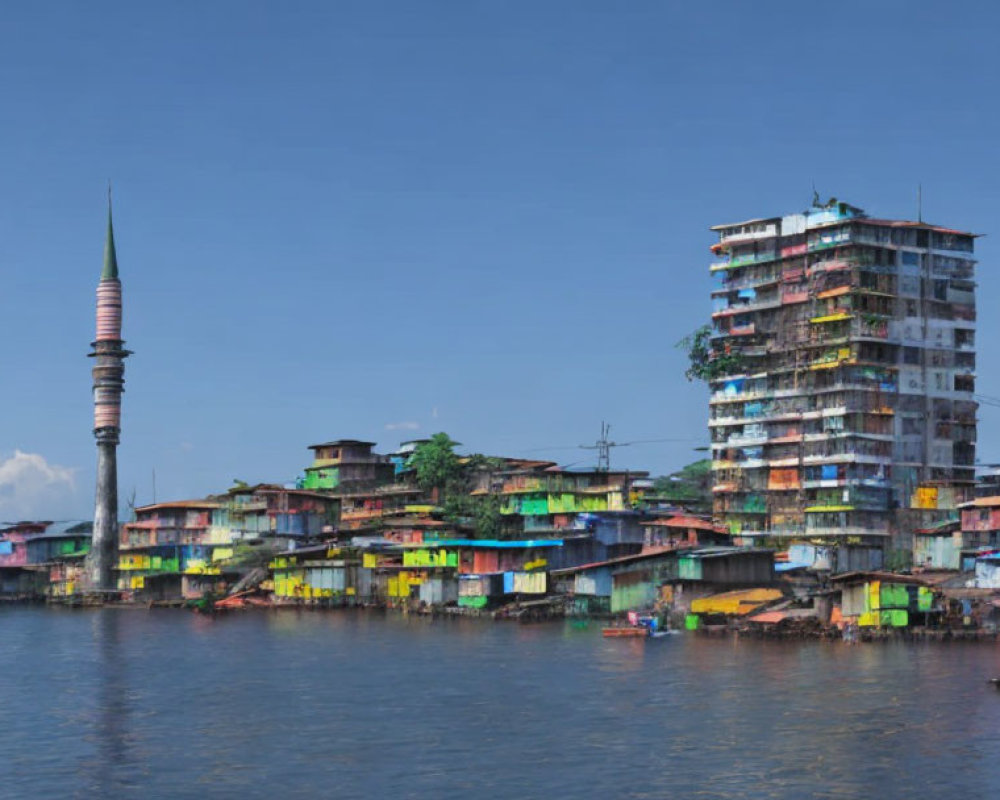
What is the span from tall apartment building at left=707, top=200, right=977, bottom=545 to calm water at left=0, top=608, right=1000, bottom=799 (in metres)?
37.3

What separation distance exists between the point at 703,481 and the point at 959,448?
3273 centimetres

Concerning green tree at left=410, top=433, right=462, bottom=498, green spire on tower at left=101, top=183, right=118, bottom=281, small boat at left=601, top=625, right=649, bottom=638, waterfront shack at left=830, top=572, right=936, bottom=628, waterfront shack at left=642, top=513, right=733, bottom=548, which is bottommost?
small boat at left=601, top=625, right=649, bottom=638

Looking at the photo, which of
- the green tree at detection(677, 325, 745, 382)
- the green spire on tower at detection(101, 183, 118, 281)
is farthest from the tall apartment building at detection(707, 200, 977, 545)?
the green spire on tower at detection(101, 183, 118, 281)

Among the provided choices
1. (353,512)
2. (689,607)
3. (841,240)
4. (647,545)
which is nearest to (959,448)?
(841,240)

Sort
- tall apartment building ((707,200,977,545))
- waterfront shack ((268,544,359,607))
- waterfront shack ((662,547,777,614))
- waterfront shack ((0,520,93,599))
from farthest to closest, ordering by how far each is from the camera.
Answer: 1. waterfront shack ((0,520,93,599))
2. waterfront shack ((268,544,359,607))
3. tall apartment building ((707,200,977,545))
4. waterfront shack ((662,547,777,614))

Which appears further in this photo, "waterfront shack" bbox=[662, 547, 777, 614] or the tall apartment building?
the tall apartment building

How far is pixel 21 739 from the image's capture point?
197 ft

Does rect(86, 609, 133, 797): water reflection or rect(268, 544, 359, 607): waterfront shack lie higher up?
rect(268, 544, 359, 607): waterfront shack

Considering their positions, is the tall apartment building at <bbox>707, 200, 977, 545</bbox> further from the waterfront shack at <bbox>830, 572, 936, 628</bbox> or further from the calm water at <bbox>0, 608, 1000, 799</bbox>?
the calm water at <bbox>0, 608, 1000, 799</bbox>

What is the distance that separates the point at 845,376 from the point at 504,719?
233ft

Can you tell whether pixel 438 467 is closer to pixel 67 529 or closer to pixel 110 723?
pixel 67 529

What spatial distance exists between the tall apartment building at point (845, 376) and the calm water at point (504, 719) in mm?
37298

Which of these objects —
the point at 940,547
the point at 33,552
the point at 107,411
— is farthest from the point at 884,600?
the point at 33,552

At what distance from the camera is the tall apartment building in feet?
412
